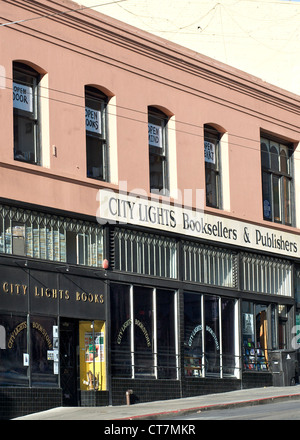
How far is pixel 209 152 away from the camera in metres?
31.2

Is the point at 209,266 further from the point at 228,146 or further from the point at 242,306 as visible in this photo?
the point at 228,146

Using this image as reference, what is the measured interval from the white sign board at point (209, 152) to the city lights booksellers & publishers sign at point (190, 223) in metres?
1.85

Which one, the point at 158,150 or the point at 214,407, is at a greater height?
the point at 158,150

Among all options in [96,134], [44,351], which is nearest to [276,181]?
[96,134]

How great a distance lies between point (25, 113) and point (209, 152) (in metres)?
7.45

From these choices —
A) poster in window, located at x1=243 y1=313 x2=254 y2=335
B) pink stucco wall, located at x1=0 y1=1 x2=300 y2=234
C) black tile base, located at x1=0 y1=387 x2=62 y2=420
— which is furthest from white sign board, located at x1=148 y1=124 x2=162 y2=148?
black tile base, located at x1=0 y1=387 x2=62 y2=420

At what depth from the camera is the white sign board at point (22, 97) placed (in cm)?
2536

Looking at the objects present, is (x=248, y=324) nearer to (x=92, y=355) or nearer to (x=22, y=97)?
(x=92, y=355)

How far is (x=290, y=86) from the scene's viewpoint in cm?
3681

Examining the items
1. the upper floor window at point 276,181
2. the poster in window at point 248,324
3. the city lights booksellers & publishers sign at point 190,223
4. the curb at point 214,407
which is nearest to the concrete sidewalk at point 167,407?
the curb at point 214,407

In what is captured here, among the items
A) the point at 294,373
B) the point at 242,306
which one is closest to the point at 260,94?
the point at 242,306

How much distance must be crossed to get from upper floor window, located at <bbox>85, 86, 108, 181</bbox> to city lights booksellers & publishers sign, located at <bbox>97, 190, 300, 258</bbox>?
2.38 feet

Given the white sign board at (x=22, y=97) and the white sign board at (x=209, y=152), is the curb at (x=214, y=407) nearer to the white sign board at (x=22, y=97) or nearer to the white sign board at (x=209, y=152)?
the white sign board at (x=209, y=152)

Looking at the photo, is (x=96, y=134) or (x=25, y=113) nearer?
(x=25, y=113)
